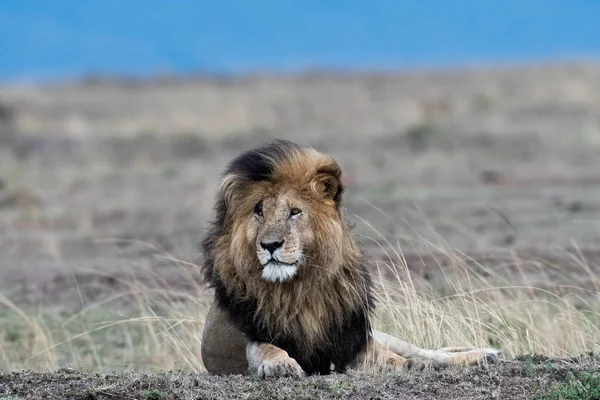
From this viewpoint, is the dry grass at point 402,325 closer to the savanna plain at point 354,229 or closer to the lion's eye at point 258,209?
the savanna plain at point 354,229

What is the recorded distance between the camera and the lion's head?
668 cm

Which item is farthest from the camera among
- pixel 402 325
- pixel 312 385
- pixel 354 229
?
pixel 354 229

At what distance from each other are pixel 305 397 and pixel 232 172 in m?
1.40

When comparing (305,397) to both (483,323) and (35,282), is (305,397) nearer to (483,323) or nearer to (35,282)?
(483,323)

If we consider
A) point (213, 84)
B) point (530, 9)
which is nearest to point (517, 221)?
point (213, 84)

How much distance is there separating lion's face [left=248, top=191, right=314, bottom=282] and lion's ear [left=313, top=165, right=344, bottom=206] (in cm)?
16

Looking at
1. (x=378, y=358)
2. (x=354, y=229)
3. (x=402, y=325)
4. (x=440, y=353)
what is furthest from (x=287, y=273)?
(x=354, y=229)

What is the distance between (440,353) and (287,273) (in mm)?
1186

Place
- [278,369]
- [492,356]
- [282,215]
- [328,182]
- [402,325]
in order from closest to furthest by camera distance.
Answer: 1. [278,369]
2. [282,215]
3. [328,182]
4. [492,356]
5. [402,325]

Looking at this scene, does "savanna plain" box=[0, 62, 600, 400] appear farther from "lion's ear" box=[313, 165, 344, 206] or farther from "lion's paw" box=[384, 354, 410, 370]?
"lion's ear" box=[313, 165, 344, 206]

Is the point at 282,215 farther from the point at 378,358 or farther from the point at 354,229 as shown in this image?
the point at 354,229

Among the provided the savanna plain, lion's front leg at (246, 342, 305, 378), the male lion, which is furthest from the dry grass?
lion's front leg at (246, 342, 305, 378)

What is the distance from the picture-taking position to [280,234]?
6648 millimetres

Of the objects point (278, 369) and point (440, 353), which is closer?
point (278, 369)
